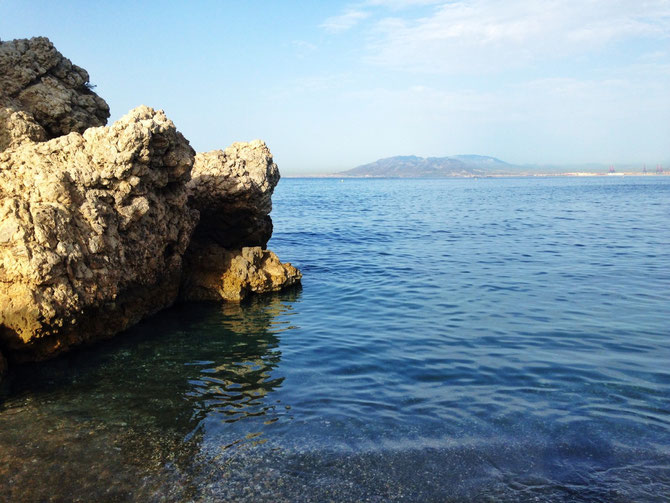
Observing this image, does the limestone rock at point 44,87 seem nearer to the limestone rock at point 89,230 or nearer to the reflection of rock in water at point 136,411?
the limestone rock at point 89,230

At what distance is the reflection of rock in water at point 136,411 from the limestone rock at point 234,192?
13.2 feet

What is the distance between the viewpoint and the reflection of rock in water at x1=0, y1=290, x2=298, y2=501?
218 inches

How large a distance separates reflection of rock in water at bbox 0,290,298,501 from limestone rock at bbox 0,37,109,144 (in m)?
5.26

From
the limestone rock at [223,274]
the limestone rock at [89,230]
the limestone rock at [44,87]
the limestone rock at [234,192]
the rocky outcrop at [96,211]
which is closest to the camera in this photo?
the limestone rock at [89,230]

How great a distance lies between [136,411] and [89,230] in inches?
150

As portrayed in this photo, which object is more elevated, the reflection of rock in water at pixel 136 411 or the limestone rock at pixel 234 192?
the limestone rock at pixel 234 192

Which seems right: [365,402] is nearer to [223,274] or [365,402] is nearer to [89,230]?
[89,230]

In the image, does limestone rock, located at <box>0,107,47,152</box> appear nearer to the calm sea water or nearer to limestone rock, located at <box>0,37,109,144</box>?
limestone rock, located at <box>0,37,109,144</box>

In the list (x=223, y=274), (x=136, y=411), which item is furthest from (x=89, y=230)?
(x=223, y=274)

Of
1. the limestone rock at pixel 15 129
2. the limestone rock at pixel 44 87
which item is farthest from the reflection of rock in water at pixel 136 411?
the limestone rock at pixel 44 87

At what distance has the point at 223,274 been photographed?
523 inches

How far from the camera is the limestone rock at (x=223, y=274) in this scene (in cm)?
1305

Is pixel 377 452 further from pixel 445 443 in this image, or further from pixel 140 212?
pixel 140 212

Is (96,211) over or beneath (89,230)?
over
